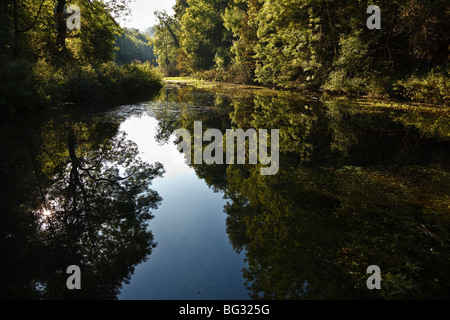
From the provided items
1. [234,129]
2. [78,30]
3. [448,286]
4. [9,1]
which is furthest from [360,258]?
[78,30]

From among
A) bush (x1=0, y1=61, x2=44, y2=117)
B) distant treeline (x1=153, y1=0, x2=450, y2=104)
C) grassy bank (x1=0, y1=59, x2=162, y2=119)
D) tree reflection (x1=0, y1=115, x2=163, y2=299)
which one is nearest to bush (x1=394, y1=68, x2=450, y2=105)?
distant treeline (x1=153, y1=0, x2=450, y2=104)

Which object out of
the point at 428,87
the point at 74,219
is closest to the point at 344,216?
the point at 74,219

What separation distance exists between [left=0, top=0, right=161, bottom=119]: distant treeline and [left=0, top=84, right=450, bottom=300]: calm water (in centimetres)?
284

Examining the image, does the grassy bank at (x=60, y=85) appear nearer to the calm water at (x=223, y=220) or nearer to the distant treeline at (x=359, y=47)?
the calm water at (x=223, y=220)

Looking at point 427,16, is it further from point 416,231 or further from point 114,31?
point 114,31

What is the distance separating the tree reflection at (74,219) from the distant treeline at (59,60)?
4244mm

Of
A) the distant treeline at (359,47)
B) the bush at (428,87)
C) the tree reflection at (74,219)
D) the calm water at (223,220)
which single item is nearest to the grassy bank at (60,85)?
the calm water at (223,220)

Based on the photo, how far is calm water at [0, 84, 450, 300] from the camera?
2449 millimetres

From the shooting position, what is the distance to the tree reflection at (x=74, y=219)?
8.14 ft

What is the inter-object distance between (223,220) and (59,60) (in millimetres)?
18163

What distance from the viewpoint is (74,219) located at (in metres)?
3.46

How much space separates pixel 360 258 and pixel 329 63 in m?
18.7

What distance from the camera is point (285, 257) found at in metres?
2.79
